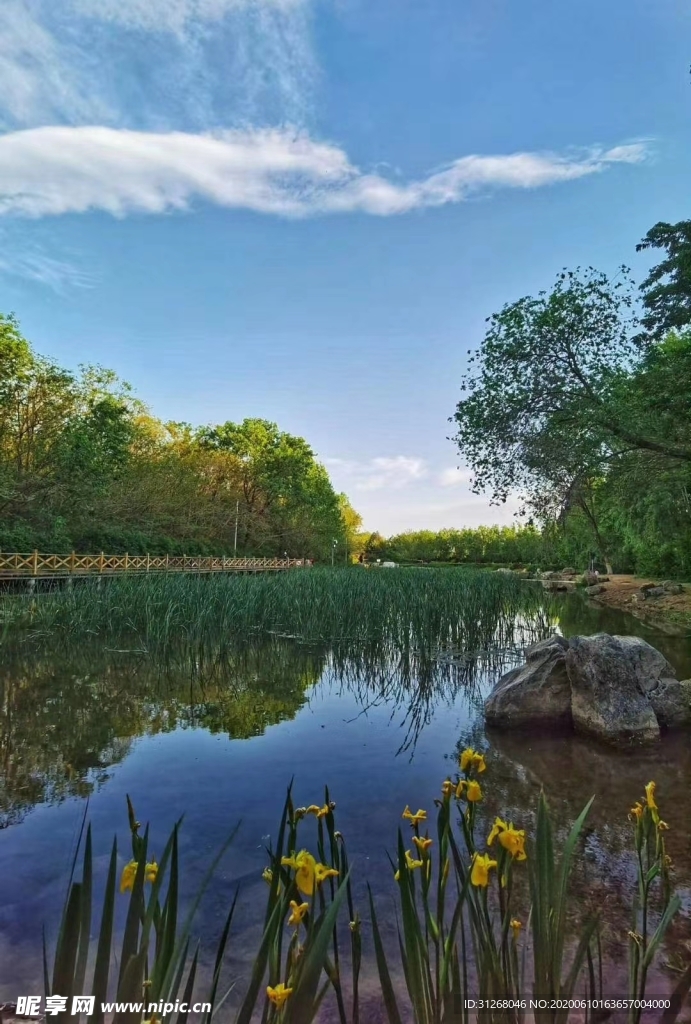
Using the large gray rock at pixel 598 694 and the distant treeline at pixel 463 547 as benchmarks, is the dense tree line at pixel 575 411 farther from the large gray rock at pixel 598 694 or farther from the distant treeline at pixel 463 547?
the distant treeline at pixel 463 547

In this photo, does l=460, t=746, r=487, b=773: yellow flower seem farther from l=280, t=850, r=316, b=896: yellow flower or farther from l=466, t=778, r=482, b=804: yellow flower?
l=280, t=850, r=316, b=896: yellow flower

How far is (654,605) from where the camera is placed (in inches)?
579

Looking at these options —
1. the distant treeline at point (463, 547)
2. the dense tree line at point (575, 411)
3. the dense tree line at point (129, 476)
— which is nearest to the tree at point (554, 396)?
the dense tree line at point (575, 411)

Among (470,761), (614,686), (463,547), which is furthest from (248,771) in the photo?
(463,547)

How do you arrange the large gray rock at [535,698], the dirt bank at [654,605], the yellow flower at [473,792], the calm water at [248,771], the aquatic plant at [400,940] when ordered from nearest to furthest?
the aquatic plant at [400,940] → the yellow flower at [473,792] → the calm water at [248,771] → the large gray rock at [535,698] → the dirt bank at [654,605]

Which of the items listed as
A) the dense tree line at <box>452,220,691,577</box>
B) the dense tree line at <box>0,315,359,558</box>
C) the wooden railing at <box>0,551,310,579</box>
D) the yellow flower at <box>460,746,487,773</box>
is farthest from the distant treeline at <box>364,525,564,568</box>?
the yellow flower at <box>460,746,487,773</box>

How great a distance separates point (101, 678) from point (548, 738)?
14.9 ft

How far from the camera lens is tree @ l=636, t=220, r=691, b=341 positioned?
7.83m

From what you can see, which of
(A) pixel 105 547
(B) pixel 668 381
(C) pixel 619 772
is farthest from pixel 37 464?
(C) pixel 619 772

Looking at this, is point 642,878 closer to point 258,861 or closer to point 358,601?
point 258,861

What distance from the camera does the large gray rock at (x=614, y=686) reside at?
14.1 ft

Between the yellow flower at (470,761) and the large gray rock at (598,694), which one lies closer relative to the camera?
the yellow flower at (470,761)

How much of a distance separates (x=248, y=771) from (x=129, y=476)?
922 inches

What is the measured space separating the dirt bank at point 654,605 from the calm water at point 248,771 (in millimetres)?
6820
